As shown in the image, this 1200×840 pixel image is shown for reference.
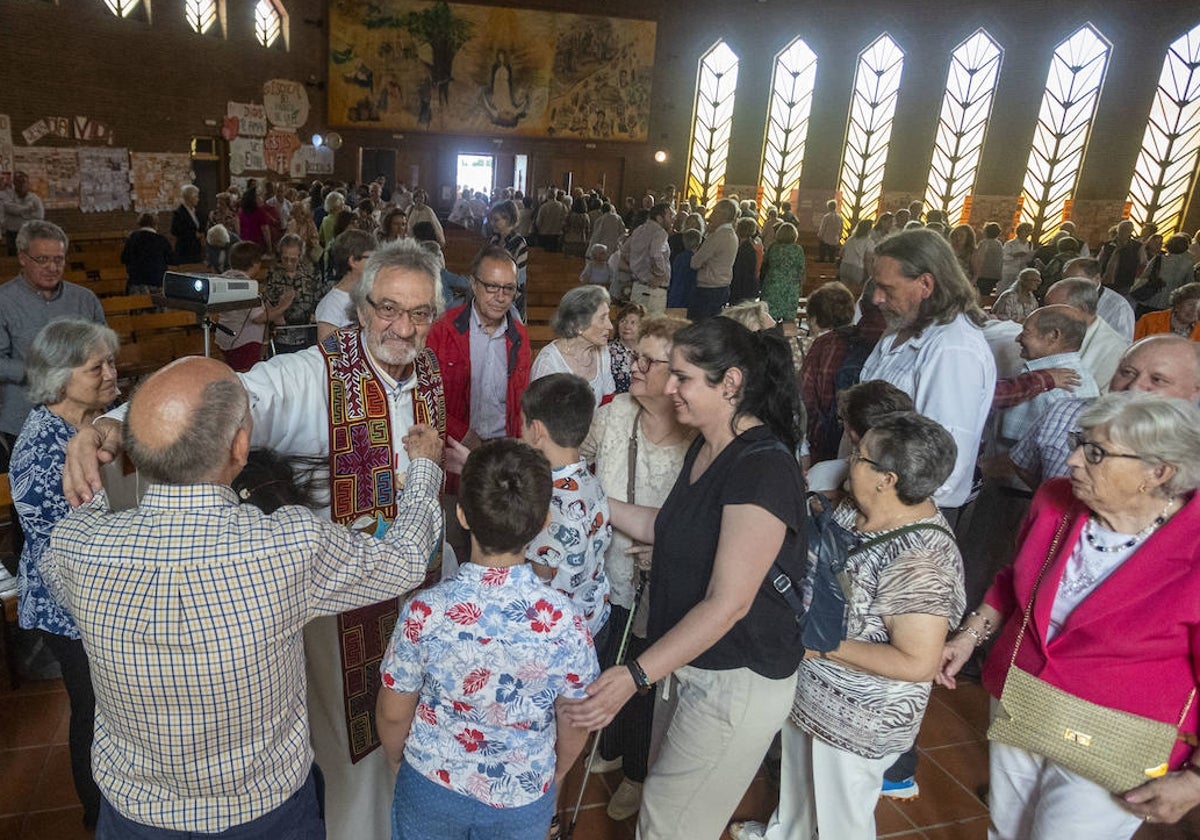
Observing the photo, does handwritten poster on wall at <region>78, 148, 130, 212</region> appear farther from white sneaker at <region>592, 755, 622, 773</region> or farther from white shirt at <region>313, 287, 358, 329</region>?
white sneaker at <region>592, 755, 622, 773</region>

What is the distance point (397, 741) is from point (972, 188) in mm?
23090

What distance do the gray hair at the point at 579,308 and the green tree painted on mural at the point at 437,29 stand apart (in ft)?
62.5

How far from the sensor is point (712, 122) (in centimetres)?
2302

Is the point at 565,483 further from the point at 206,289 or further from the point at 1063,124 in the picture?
the point at 1063,124

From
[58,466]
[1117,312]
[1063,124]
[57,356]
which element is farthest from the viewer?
[1063,124]

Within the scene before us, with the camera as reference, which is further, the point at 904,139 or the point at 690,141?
the point at 690,141

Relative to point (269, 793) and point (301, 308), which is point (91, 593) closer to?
point (269, 793)

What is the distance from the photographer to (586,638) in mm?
1718

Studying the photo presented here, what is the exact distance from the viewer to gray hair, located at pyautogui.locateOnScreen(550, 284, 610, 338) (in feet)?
11.7

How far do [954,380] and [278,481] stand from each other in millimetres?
2316

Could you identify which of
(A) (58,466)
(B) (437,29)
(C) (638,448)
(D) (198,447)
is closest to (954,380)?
(C) (638,448)

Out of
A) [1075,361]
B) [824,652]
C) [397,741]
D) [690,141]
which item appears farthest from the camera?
[690,141]

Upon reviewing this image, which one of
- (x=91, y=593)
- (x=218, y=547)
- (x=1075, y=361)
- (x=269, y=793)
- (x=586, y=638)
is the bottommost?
(x=269, y=793)

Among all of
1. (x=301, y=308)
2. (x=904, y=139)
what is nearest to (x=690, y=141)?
(x=904, y=139)
